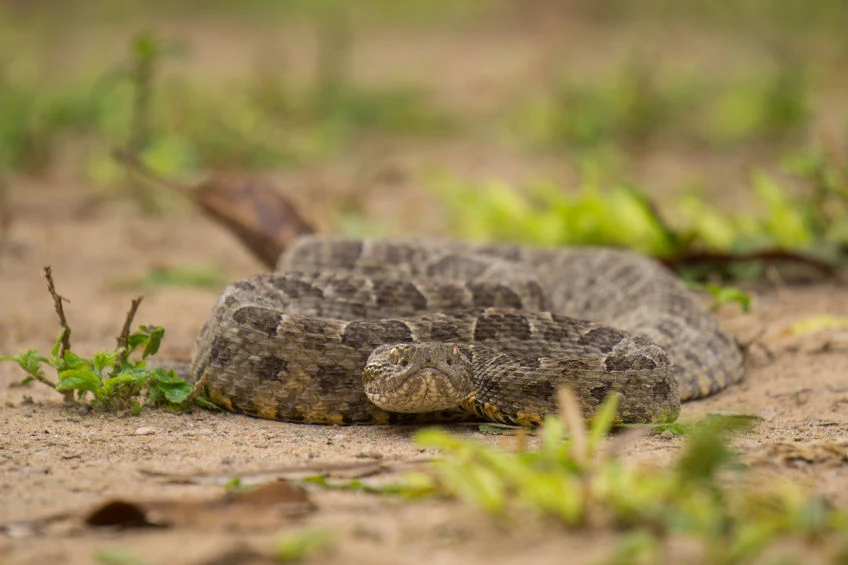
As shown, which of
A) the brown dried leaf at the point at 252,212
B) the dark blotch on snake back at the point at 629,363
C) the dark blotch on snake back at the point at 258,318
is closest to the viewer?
the dark blotch on snake back at the point at 629,363

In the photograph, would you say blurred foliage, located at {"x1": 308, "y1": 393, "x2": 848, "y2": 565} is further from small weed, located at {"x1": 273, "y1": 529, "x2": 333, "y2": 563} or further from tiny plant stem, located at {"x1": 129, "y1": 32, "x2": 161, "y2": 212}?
tiny plant stem, located at {"x1": 129, "y1": 32, "x2": 161, "y2": 212}

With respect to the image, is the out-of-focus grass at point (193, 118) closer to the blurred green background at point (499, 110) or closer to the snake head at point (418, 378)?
the blurred green background at point (499, 110)

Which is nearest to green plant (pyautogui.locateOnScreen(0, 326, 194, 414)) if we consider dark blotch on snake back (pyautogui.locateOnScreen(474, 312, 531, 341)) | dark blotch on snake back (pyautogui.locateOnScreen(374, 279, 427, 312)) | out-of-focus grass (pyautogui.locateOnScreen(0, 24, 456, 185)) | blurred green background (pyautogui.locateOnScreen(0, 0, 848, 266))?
dark blotch on snake back (pyautogui.locateOnScreen(374, 279, 427, 312))

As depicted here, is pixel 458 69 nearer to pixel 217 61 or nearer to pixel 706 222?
pixel 217 61

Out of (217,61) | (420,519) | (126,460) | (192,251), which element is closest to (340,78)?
(217,61)

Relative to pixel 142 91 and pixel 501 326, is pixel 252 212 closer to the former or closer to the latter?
pixel 142 91

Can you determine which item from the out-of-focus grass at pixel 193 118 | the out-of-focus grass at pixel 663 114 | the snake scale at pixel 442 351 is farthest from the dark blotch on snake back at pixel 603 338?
the out-of-focus grass at pixel 663 114
